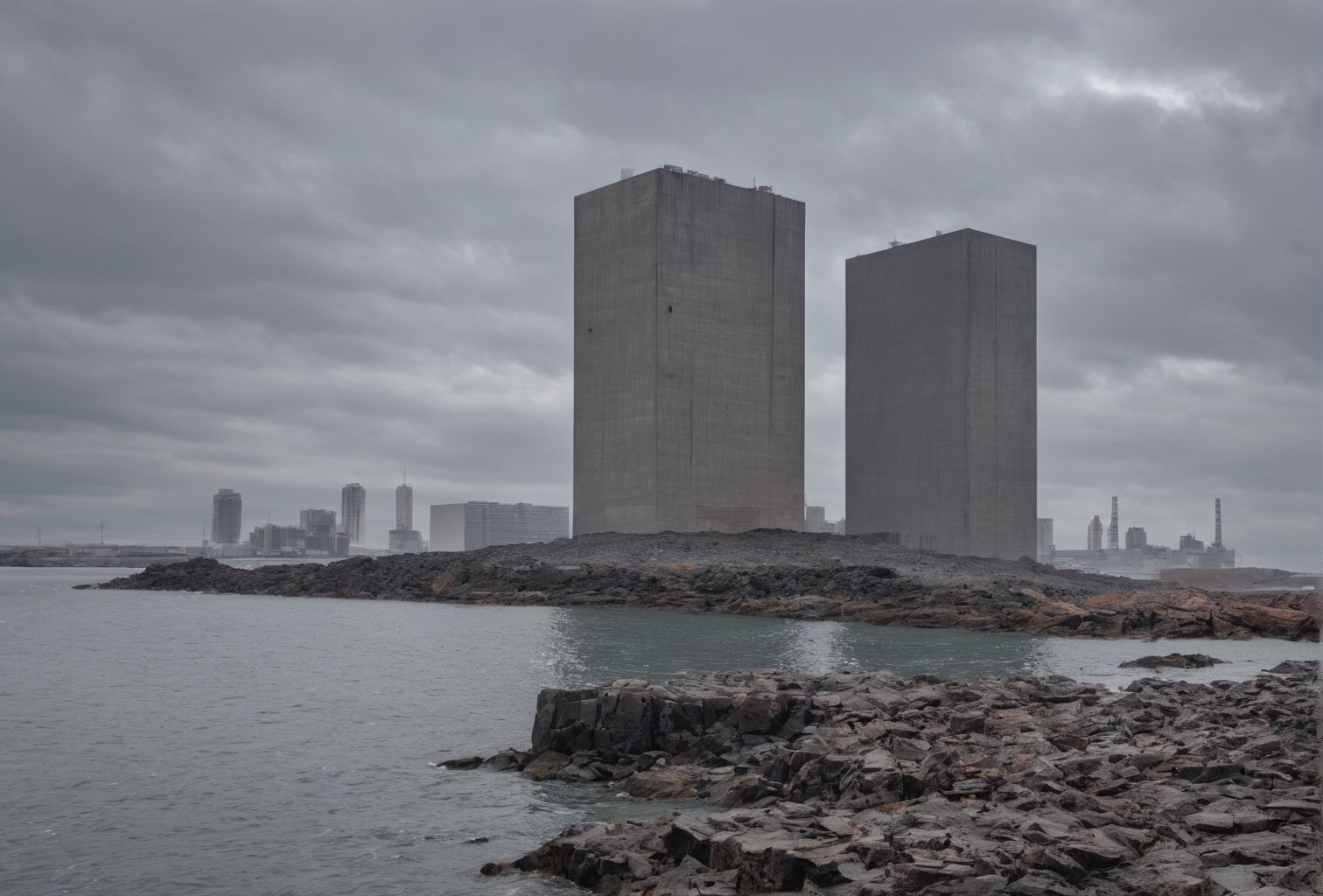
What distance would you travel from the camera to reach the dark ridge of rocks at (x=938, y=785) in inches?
394

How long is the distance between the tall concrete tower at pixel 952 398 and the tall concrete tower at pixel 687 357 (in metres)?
9.99

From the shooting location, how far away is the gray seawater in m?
13.4

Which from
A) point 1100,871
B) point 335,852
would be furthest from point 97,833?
point 1100,871

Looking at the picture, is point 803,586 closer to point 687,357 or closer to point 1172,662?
point 687,357

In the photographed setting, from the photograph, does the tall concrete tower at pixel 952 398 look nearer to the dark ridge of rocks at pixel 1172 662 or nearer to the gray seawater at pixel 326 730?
the gray seawater at pixel 326 730

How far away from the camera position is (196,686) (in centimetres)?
2916

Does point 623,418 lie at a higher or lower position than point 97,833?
higher

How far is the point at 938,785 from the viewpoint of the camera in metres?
13.7

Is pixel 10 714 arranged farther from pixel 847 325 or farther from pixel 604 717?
pixel 847 325

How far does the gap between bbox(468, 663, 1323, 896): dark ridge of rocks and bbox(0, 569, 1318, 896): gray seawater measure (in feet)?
4.17

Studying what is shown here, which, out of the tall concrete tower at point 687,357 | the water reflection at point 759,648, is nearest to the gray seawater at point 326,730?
the water reflection at point 759,648

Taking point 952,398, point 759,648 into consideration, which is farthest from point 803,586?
point 952,398

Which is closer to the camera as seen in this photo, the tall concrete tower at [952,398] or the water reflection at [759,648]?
the water reflection at [759,648]

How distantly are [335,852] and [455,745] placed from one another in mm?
6706
